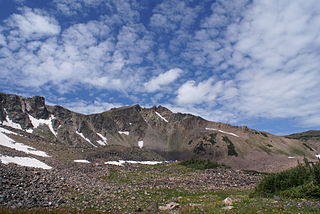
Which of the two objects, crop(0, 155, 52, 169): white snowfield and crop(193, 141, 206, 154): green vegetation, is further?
crop(193, 141, 206, 154): green vegetation

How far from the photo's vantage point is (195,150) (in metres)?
183

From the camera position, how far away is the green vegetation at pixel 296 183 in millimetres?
19644

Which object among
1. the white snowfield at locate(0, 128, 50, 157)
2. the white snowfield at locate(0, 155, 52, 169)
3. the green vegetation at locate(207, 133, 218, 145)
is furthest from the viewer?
the green vegetation at locate(207, 133, 218, 145)

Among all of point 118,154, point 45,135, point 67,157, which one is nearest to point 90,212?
point 67,157

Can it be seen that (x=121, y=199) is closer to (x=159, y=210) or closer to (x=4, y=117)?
(x=159, y=210)

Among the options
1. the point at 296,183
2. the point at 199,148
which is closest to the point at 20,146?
the point at 296,183

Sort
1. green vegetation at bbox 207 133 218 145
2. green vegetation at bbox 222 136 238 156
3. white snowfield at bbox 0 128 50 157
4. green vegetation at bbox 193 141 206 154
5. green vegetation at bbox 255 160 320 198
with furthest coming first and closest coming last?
green vegetation at bbox 207 133 218 145, green vegetation at bbox 193 141 206 154, green vegetation at bbox 222 136 238 156, white snowfield at bbox 0 128 50 157, green vegetation at bbox 255 160 320 198

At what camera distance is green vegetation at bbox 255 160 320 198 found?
19644 millimetres

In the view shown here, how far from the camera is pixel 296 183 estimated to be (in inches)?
898

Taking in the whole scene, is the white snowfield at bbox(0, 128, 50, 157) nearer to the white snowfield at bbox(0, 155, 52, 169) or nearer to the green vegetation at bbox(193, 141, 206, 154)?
the white snowfield at bbox(0, 155, 52, 169)

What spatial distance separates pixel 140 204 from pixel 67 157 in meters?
53.9

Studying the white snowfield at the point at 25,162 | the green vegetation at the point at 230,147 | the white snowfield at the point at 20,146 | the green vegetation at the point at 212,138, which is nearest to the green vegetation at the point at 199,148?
the green vegetation at the point at 212,138

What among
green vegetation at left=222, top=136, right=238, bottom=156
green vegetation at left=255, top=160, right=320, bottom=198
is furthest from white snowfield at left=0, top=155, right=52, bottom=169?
green vegetation at left=222, top=136, right=238, bottom=156

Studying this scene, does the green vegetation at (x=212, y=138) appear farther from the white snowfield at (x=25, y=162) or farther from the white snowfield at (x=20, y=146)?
the white snowfield at (x=25, y=162)
